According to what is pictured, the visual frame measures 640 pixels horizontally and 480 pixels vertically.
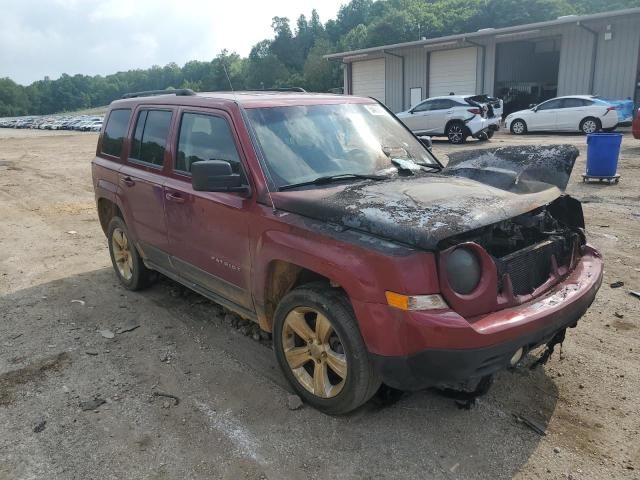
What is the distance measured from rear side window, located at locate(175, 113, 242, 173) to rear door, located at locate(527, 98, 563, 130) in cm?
1964

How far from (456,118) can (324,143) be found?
53.9ft

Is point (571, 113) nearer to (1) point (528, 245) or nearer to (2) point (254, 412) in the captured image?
(1) point (528, 245)

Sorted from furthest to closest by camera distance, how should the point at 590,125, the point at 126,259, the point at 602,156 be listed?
the point at 590,125, the point at 602,156, the point at 126,259

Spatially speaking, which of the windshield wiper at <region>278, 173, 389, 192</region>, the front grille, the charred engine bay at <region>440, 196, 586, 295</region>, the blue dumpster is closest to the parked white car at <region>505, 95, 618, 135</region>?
the blue dumpster

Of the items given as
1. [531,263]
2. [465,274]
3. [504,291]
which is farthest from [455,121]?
[465,274]

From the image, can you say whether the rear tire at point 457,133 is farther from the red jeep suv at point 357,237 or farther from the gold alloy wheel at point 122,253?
the gold alloy wheel at point 122,253

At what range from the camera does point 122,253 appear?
5695 mm

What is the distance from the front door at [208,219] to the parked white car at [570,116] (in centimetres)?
1928

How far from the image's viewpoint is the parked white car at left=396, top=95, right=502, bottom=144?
18953 millimetres

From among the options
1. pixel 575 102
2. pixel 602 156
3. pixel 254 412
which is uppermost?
pixel 575 102

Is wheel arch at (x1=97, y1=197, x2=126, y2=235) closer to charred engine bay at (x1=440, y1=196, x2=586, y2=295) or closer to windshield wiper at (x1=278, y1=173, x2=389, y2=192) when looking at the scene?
windshield wiper at (x1=278, y1=173, x2=389, y2=192)

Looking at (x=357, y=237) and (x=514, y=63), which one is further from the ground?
(x=514, y=63)

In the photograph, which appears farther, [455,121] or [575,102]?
[575,102]

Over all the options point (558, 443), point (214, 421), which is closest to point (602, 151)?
point (558, 443)
